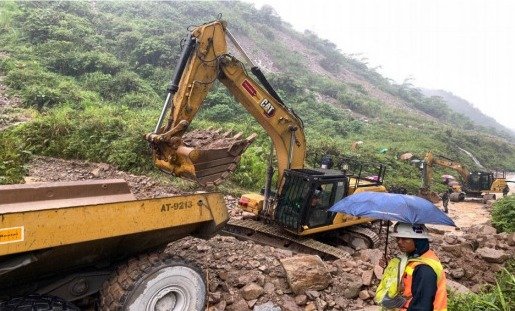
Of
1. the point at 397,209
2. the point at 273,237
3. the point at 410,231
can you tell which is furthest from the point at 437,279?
the point at 273,237

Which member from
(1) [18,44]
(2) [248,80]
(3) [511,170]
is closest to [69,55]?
(1) [18,44]

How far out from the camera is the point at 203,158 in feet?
18.2

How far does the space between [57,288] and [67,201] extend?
0.75m

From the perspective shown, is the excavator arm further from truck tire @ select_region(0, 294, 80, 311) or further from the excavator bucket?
truck tire @ select_region(0, 294, 80, 311)

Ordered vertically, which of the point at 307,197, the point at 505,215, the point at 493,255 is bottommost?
the point at 493,255

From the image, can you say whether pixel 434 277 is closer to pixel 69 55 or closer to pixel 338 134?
pixel 69 55

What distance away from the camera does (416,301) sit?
9.18 ft

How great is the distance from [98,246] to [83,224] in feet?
1.45

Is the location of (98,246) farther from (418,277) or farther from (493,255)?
(493,255)

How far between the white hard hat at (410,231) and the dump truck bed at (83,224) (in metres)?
1.64

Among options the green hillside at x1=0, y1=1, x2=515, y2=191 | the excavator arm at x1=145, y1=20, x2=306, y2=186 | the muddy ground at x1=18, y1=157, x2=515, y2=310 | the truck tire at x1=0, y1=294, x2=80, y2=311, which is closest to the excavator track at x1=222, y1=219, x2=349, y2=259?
the muddy ground at x1=18, y1=157, x2=515, y2=310

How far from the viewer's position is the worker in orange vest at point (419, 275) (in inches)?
110

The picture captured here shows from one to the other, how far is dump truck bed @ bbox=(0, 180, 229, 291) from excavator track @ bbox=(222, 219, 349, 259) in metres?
3.71

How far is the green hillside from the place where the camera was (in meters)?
11.6
